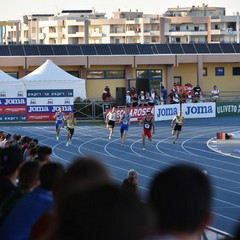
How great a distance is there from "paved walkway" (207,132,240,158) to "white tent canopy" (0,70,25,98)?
39.1 ft

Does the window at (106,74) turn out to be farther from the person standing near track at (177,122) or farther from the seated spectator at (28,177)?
the seated spectator at (28,177)

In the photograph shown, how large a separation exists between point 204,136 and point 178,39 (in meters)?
92.0

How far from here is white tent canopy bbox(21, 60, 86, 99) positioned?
158 feet

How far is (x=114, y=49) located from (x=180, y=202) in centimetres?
5602

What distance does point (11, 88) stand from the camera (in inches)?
1871

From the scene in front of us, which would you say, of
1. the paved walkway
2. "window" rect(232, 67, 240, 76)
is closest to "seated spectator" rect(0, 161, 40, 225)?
the paved walkway

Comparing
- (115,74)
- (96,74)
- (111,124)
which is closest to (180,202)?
(111,124)

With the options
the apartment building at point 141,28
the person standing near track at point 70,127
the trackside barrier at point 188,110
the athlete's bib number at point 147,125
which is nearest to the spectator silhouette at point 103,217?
the athlete's bib number at point 147,125

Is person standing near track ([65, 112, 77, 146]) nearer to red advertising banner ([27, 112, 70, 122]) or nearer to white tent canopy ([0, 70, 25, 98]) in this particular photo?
white tent canopy ([0, 70, 25, 98])

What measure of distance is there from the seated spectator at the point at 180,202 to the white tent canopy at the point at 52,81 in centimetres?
4427

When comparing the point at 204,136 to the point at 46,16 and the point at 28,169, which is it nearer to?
the point at 28,169

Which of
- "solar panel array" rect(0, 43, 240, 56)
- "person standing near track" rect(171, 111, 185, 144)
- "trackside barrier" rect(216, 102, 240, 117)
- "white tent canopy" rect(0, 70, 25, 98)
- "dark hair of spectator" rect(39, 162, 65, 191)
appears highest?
"solar panel array" rect(0, 43, 240, 56)

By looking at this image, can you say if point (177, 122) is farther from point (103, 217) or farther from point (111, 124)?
point (103, 217)

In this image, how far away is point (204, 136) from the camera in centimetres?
4238
